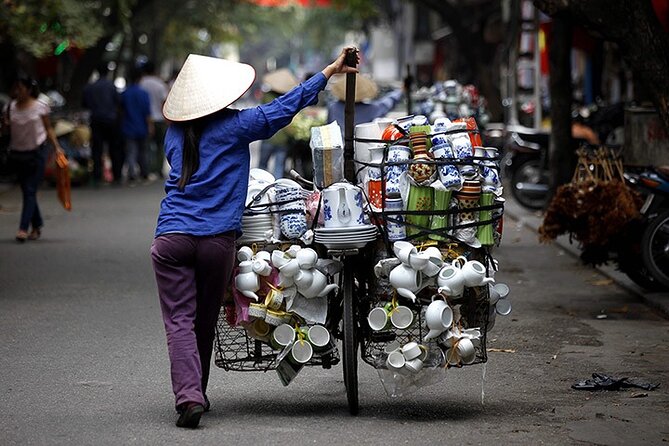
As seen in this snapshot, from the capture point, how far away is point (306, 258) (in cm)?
653

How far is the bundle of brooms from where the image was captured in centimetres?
1064

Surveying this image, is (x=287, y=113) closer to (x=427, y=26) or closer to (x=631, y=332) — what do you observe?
(x=631, y=332)

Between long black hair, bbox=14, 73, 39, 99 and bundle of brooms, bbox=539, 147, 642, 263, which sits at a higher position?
long black hair, bbox=14, 73, 39, 99

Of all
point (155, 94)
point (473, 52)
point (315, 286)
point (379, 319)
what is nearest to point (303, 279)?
point (315, 286)

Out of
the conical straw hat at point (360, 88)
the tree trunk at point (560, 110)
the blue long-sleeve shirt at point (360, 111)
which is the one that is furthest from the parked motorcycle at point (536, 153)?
the conical straw hat at point (360, 88)

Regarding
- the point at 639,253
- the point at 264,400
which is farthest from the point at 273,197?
the point at 639,253

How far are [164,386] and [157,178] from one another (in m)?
19.5

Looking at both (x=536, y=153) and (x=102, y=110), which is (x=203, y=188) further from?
(x=102, y=110)

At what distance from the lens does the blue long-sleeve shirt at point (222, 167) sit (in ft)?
21.2

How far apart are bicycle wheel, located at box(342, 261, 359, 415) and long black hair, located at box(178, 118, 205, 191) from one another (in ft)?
2.95

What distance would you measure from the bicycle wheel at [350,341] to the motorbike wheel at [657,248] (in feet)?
15.1

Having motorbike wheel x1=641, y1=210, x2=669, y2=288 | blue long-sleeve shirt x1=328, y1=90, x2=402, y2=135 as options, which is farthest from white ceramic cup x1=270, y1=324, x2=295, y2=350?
blue long-sleeve shirt x1=328, y1=90, x2=402, y2=135

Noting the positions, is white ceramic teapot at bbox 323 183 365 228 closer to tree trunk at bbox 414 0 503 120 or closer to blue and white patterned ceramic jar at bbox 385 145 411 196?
blue and white patterned ceramic jar at bbox 385 145 411 196

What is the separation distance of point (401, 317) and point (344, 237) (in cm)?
48
